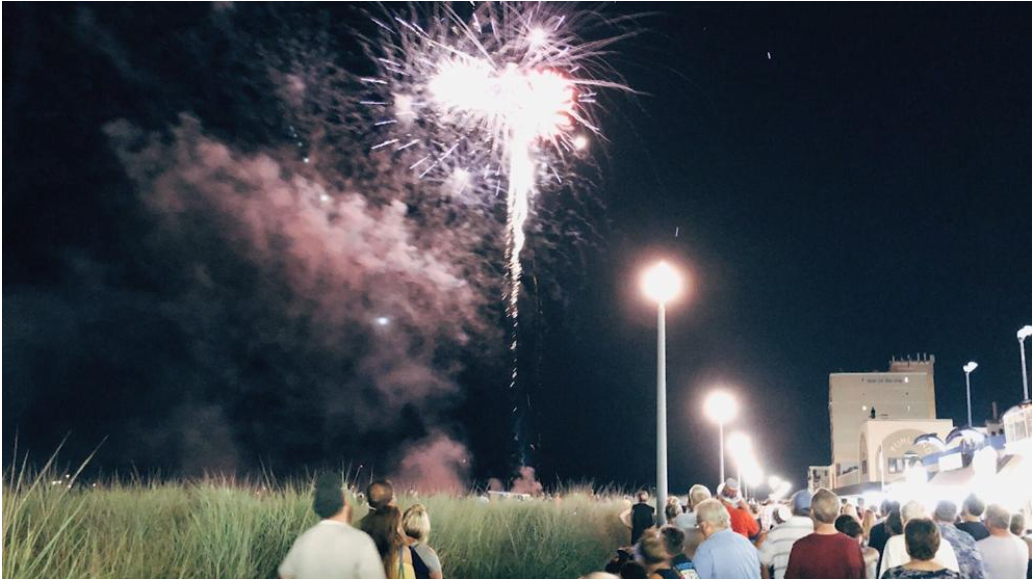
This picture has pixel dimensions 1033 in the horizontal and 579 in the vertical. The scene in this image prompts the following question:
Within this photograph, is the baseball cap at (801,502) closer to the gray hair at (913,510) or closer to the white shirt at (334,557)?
the gray hair at (913,510)

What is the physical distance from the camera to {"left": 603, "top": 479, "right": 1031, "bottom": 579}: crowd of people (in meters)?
5.50

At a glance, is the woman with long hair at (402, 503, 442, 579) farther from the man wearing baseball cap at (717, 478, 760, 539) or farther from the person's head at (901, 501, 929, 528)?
the man wearing baseball cap at (717, 478, 760, 539)

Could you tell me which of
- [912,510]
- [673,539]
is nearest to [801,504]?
[912,510]

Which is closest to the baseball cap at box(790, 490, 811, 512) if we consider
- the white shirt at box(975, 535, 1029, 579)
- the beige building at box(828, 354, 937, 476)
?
the white shirt at box(975, 535, 1029, 579)

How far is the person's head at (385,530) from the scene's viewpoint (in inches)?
252

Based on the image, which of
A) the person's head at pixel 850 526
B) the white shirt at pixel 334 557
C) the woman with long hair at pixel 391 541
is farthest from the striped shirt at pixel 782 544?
the white shirt at pixel 334 557

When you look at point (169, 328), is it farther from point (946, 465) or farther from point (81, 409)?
point (946, 465)

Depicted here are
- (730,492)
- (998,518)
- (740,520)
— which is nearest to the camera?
(998,518)

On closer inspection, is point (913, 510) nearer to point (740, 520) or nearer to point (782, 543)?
point (782, 543)

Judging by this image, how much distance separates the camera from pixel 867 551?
8.52 meters

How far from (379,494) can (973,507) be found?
218 inches

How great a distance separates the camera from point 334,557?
17.5 ft

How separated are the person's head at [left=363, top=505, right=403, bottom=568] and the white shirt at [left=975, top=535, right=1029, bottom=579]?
4.75 m

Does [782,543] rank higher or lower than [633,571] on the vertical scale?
Answer: lower
